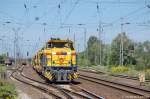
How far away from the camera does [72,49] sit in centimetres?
3381

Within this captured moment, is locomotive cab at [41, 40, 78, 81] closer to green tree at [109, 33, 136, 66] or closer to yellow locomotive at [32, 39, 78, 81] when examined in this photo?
yellow locomotive at [32, 39, 78, 81]

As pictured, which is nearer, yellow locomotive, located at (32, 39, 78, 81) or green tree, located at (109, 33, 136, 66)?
yellow locomotive, located at (32, 39, 78, 81)

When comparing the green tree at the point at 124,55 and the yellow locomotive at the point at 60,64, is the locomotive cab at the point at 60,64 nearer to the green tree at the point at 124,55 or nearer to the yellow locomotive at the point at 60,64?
the yellow locomotive at the point at 60,64

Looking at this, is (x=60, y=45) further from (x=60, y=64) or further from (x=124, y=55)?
(x=124, y=55)

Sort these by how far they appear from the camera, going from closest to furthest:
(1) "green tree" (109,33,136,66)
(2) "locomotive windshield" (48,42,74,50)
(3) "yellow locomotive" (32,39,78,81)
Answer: (3) "yellow locomotive" (32,39,78,81)
(2) "locomotive windshield" (48,42,74,50)
(1) "green tree" (109,33,136,66)

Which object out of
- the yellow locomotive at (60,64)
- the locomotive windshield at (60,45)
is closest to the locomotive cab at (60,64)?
the yellow locomotive at (60,64)

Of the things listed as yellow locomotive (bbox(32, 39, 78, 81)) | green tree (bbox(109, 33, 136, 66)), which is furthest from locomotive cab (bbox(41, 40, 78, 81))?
green tree (bbox(109, 33, 136, 66))

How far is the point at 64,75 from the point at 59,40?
3.33 m

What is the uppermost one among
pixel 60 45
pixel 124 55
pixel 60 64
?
pixel 60 45

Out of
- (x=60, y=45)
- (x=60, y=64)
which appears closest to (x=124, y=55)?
(x=60, y=45)

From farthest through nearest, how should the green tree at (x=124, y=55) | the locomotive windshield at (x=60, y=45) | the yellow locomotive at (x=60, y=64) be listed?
the green tree at (x=124, y=55) < the locomotive windshield at (x=60, y=45) < the yellow locomotive at (x=60, y=64)

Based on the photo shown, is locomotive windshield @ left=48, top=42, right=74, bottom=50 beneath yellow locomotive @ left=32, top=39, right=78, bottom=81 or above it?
above

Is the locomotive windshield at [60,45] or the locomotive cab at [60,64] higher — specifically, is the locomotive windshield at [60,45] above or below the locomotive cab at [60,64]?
above

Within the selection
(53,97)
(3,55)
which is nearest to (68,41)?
(53,97)
